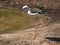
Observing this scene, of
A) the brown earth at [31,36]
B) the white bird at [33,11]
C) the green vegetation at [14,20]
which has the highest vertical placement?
the brown earth at [31,36]

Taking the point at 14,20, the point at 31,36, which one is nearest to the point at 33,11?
the point at 14,20

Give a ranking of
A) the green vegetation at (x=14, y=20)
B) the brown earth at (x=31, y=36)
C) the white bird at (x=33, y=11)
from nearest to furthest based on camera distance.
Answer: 1. the brown earth at (x=31, y=36)
2. the green vegetation at (x=14, y=20)
3. the white bird at (x=33, y=11)

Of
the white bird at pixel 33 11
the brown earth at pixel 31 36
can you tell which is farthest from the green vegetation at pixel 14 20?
the brown earth at pixel 31 36

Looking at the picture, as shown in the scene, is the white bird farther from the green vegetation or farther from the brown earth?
the brown earth

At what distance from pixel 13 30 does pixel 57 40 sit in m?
1.89

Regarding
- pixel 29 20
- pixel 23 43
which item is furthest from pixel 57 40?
pixel 29 20

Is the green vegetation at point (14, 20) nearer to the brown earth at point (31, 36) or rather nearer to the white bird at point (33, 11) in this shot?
the white bird at point (33, 11)

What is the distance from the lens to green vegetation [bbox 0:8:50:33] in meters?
10.3

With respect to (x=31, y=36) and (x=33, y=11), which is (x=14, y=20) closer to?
(x=33, y=11)

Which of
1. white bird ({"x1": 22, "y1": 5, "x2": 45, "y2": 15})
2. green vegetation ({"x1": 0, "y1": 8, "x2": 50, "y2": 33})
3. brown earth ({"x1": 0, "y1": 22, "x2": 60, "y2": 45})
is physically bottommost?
white bird ({"x1": 22, "y1": 5, "x2": 45, "y2": 15})

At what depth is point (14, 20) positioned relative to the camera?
11.2 m

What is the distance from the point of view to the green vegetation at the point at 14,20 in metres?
10.3

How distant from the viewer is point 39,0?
14.4m

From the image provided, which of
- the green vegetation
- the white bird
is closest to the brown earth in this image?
the green vegetation
